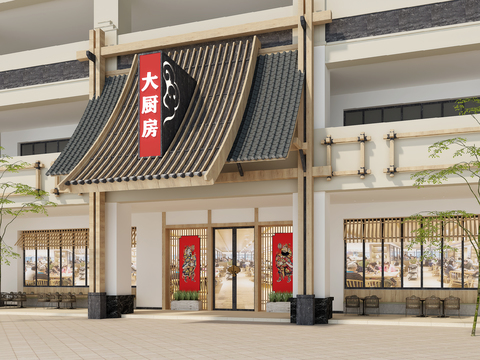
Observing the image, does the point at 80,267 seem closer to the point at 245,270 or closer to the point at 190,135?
the point at 245,270

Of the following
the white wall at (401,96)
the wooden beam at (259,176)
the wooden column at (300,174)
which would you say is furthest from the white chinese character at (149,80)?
the white wall at (401,96)

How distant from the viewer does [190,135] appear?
15.4 meters

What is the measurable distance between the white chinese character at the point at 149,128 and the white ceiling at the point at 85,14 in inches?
204

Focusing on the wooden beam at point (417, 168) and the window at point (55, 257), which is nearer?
the wooden beam at point (417, 168)

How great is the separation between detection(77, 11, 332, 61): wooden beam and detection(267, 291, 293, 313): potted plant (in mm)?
8913

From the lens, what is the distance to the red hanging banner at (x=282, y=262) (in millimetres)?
20625

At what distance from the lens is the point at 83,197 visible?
60.8ft

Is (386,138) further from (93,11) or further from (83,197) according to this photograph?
(93,11)

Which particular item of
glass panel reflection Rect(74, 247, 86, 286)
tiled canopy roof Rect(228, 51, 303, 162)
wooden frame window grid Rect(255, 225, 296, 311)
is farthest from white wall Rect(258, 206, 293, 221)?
glass panel reflection Rect(74, 247, 86, 286)

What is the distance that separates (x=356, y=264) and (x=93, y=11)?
1318 cm

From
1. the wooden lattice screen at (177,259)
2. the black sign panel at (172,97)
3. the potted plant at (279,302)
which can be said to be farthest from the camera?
the wooden lattice screen at (177,259)

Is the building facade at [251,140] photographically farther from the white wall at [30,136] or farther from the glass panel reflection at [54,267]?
the glass panel reflection at [54,267]

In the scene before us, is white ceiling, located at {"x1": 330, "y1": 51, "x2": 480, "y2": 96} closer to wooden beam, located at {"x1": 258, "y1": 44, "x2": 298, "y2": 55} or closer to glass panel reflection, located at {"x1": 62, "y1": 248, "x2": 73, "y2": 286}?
wooden beam, located at {"x1": 258, "y1": 44, "x2": 298, "y2": 55}

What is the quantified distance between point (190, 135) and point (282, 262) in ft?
24.4
